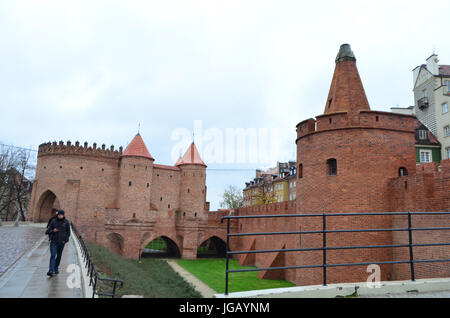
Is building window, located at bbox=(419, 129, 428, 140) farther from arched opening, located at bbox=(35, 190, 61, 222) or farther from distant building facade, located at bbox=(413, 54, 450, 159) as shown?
arched opening, located at bbox=(35, 190, 61, 222)

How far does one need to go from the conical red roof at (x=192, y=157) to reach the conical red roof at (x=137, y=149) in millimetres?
4020

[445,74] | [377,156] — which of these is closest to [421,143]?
[445,74]

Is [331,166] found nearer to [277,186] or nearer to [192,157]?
[192,157]

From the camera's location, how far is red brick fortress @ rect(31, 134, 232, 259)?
3039 cm

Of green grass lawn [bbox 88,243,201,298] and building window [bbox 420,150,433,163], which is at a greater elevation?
building window [bbox 420,150,433,163]

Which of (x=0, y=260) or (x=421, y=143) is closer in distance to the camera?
(x=0, y=260)

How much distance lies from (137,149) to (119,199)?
16.4ft

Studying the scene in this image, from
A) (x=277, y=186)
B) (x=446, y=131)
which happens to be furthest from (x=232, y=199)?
(x=446, y=131)

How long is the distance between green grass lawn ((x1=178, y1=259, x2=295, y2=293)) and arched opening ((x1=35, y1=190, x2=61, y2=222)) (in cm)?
1378

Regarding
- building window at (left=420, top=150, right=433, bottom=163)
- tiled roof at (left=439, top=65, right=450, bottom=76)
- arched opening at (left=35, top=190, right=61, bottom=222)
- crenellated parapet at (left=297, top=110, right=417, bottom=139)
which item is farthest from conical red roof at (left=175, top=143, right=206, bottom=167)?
tiled roof at (left=439, top=65, right=450, bottom=76)

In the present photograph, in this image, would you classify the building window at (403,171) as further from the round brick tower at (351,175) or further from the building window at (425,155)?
the building window at (425,155)
